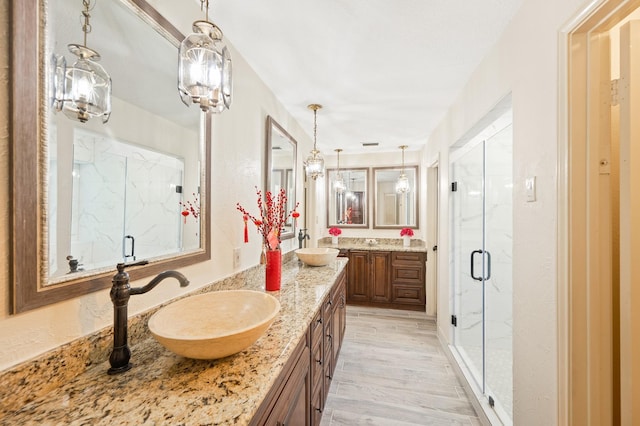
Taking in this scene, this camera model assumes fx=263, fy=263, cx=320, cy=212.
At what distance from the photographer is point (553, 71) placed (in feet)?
3.52

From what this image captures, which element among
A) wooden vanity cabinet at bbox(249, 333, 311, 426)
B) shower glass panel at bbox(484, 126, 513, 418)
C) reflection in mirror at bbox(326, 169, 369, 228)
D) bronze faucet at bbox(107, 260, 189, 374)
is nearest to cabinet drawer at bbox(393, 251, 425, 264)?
reflection in mirror at bbox(326, 169, 369, 228)

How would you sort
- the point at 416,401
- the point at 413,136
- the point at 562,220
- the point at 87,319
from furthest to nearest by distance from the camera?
the point at 413,136 < the point at 416,401 < the point at 562,220 < the point at 87,319

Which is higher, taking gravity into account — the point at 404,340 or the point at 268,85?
the point at 268,85

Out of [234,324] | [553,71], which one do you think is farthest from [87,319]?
[553,71]

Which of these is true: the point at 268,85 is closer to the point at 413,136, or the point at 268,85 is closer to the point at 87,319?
the point at 87,319

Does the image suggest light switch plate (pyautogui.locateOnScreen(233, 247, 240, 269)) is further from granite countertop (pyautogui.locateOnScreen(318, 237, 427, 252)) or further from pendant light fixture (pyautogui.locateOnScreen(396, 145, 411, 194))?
pendant light fixture (pyautogui.locateOnScreen(396, 145, 411, 194))

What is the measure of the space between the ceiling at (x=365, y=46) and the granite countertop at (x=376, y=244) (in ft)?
6.40

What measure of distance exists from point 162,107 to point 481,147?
2.32 metres

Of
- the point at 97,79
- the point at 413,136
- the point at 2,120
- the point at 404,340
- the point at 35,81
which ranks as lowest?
the point at 404,340

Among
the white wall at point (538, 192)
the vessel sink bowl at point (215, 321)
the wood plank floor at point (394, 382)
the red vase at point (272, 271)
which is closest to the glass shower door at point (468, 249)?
the wood plank floor at point (394, 382)

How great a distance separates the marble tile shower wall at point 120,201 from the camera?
0.83 metres

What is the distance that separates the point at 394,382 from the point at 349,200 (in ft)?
9.32

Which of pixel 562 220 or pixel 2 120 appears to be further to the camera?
pixel 562 220

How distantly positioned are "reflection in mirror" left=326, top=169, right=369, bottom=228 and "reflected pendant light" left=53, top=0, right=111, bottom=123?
A: 3781 millimetres
